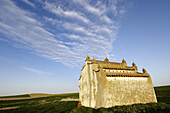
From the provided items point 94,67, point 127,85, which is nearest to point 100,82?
point 94,67

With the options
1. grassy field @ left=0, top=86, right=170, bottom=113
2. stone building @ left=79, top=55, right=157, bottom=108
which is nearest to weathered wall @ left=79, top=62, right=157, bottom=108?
stone building @ left=79, top=55, right=157, bottom=108

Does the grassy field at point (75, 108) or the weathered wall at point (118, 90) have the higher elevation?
the weathered wall at point (118, 90)

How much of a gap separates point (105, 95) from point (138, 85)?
901 centimetres

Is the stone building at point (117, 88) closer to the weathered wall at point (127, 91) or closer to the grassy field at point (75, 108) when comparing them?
the weathered wall at point (127, 91)

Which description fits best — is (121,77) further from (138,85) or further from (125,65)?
(125,65)

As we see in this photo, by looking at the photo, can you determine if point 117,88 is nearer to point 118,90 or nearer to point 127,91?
point 118,90

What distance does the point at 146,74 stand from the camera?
20984mm

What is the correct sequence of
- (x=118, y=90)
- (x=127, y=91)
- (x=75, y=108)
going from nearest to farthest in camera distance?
(x=118, y=90), (x=127, y=91), (x=75, y=108)

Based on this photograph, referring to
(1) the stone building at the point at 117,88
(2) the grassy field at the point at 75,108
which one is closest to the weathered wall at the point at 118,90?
(1) the stone building at the point at 117,88

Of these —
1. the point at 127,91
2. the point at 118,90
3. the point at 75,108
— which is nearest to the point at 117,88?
the point at 118,90

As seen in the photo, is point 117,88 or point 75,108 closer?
point 117,88

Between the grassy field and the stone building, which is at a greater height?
the stone building

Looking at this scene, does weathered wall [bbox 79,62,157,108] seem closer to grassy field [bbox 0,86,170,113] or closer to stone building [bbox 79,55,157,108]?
stone building [bbox 79,55,157,108]

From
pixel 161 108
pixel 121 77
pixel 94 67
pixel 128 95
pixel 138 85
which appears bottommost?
pixel 161 108
